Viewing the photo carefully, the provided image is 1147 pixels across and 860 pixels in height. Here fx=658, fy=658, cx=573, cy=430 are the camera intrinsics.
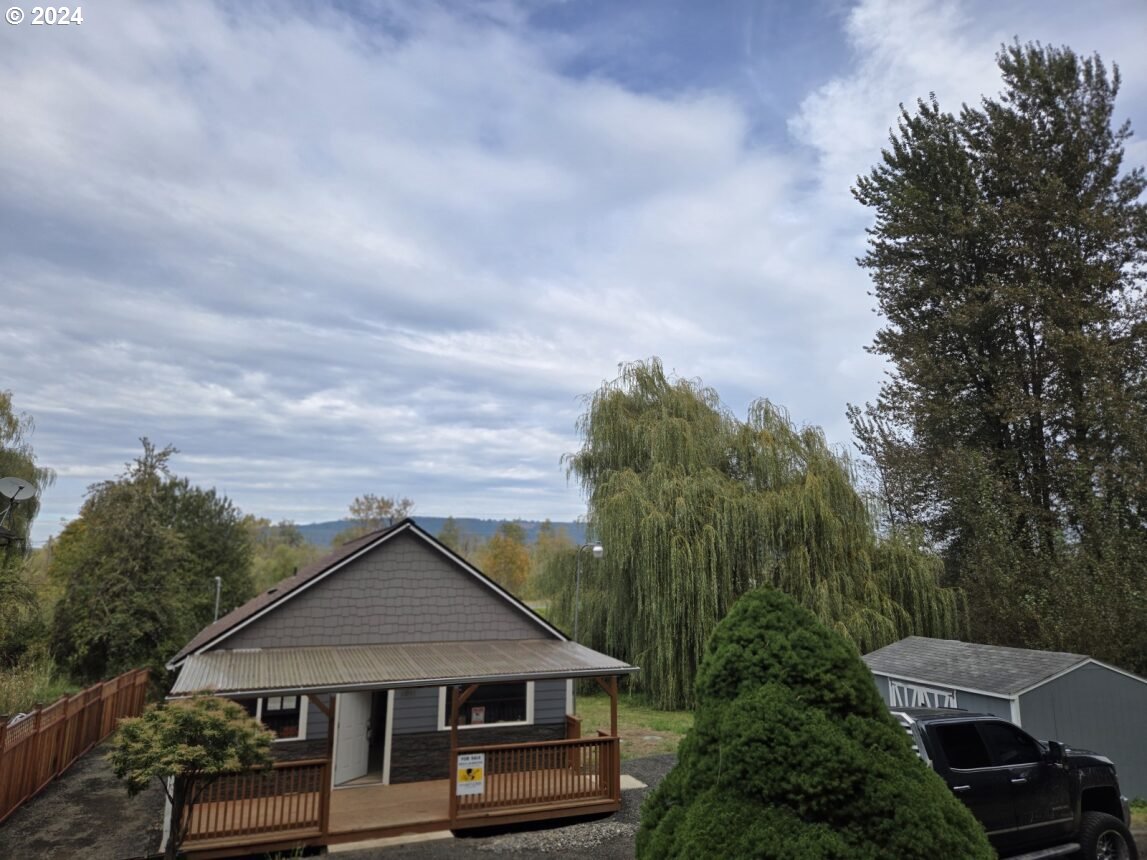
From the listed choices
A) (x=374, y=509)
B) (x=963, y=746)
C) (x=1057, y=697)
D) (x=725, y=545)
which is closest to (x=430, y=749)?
(x=963, y=746)

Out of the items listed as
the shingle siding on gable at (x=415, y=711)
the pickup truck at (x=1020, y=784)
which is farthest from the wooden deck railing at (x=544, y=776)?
the pickup truck at (x=1020, y=784)

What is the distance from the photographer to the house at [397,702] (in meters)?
8.62

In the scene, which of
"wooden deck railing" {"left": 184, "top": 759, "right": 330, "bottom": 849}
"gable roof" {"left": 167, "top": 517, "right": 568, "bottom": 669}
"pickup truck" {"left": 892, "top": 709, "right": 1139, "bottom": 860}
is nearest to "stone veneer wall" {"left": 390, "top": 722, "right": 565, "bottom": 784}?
"gable roof" {"left": 167, "top": 517, "right": 568, "bottom": 669}

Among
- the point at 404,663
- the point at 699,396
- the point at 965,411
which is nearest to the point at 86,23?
the point at 404,663

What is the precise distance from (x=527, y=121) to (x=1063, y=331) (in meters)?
14.8

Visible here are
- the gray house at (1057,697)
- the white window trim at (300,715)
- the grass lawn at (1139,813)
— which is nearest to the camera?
the grass lawn at (1139,813)

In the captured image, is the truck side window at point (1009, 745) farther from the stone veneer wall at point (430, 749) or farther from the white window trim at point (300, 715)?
the white window trim at point (300, 715)

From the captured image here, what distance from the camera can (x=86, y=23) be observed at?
9.33m

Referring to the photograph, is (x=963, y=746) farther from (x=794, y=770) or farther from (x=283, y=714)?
(x=283, y=714)

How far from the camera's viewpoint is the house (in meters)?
8.62

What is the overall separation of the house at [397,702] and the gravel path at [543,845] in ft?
0.85

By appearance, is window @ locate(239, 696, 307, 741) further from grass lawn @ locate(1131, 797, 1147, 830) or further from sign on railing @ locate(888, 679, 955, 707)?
grass lawn @ locate(1131, 797, 1147, 830)

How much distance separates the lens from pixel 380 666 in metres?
9.78

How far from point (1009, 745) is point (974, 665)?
176 inches
